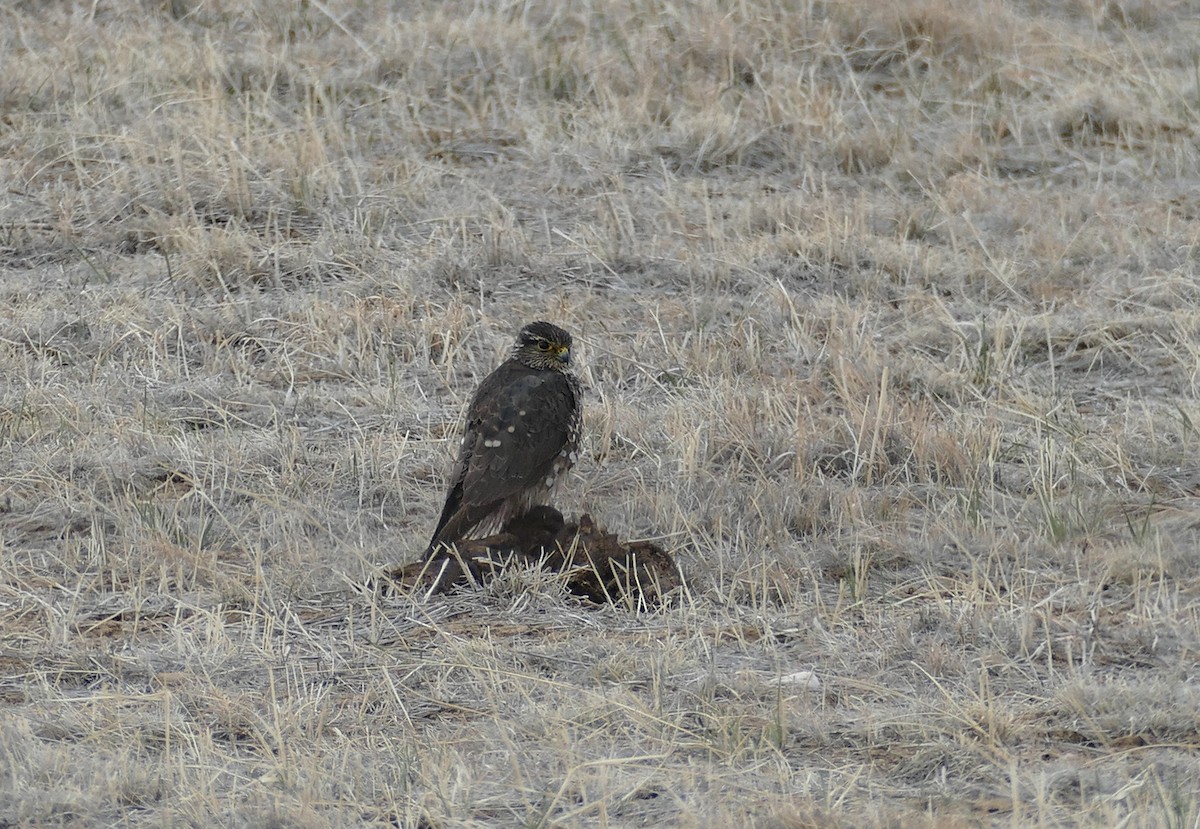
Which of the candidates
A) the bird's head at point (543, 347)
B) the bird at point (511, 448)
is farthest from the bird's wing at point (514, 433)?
the bird's head at point (543, 347)

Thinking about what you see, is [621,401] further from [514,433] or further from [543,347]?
[514,433]

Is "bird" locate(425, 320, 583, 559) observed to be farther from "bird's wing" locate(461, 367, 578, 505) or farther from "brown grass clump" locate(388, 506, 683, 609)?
"brown grass clump" locate(388, 506, 683, 609)

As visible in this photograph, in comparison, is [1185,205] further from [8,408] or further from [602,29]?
[8,408]

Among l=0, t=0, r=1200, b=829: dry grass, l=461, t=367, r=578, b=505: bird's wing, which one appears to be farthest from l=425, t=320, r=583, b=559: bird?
l=0, t=0, r=1200, b=829: dry grass

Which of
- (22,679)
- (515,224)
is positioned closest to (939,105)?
(515,224)

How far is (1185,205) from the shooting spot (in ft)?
30.1

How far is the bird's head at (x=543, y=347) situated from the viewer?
20.7 ft

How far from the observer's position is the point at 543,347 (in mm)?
6316

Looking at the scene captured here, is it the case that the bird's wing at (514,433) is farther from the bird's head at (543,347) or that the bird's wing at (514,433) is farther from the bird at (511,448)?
the bird's head at (543,347)

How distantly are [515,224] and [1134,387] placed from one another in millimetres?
3281

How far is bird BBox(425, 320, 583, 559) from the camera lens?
5730 mm

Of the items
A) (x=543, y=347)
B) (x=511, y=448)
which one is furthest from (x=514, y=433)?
(x=543, y=347)

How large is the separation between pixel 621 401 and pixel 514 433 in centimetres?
127

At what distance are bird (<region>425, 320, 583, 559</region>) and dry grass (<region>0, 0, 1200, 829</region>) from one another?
301 mm
